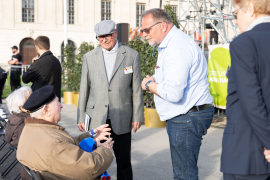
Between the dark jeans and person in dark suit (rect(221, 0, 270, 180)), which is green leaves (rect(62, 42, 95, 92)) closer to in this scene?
the dark jeans

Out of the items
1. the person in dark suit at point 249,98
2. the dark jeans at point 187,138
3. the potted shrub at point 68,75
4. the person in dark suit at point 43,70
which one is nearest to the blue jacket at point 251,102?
the person in dark suit at point 249,98

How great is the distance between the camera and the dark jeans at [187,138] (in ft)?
8.00

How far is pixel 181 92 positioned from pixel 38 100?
1.03 meters

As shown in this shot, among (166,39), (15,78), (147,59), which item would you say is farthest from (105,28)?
(15,78)

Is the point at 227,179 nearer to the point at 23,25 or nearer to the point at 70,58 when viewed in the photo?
the point at 70,58

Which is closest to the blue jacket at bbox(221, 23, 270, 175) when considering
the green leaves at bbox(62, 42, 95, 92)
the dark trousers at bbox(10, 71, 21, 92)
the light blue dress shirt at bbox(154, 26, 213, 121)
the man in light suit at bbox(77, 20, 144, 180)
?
the light blue dress shirt at bbox(154, 26, 213, 121)

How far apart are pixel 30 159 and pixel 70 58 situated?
10.6 meters

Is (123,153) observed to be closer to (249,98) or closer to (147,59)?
(249,98)

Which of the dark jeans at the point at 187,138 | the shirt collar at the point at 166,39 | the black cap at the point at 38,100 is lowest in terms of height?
the dark jeans at the point at 187,138

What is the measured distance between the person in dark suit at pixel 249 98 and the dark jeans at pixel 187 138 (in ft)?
2.43

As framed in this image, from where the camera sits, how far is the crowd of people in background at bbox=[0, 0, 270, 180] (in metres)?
1.56

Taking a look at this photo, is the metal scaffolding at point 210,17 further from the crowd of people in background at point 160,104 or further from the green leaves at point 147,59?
the crowd of people in background at point 160,104

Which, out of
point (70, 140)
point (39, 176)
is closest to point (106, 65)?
point (70, 140)

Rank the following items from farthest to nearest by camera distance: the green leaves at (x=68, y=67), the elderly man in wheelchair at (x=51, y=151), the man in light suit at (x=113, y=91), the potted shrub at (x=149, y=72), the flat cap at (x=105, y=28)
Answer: the green leaves at (x=68, y=67), the potted shrub at (x=149, y=72), the man in light suit at (x=113, y=91), the flat cap at (x=105, y=28), the elderly man in wheelchair at (x=51, y=151)
